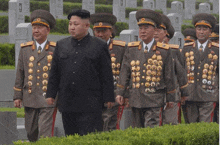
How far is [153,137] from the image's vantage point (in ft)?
21.5

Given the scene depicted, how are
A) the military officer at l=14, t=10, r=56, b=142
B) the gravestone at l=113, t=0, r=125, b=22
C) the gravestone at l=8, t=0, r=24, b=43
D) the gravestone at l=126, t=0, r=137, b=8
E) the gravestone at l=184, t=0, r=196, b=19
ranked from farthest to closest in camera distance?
the gravestone at l=184, t=0, r=196, b=19 < the gravestone at l=126, t=0, r=137, b=8 < the gravestone at l=113, t=0, r=125, b=22 < the gravestone at l=8, t=0, r=24, b=43 < the military officer at l=14, t=10, r=56, b=142

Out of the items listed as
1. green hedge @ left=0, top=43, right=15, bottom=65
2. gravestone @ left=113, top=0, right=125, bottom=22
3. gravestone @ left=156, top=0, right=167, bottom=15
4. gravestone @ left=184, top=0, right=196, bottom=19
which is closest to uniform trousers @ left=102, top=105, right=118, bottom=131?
green hedge @ left=0, top=43, right=15, bottom=65

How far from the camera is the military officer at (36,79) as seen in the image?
9.21m

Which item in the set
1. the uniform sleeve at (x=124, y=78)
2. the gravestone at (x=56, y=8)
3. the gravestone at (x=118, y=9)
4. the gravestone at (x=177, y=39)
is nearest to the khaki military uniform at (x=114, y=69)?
the uniform sleeve at (x=124, y=78)

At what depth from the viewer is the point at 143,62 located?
9352mm

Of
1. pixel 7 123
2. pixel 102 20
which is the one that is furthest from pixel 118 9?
pixel 7 123

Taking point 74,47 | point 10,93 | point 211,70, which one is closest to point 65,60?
point 74,47

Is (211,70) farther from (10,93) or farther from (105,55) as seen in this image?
(10,93)

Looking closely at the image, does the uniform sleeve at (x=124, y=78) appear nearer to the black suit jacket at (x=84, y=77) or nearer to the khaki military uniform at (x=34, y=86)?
the khaki military uniform at (x=34, y=86)

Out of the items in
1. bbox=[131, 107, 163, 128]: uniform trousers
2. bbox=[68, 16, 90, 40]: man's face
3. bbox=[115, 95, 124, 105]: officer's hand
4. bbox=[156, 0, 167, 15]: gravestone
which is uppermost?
bbox=[156, 0, 167, 15]: gravestone

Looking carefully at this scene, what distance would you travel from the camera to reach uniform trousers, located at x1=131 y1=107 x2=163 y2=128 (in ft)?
30.2

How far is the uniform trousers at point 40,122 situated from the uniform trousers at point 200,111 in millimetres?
2979

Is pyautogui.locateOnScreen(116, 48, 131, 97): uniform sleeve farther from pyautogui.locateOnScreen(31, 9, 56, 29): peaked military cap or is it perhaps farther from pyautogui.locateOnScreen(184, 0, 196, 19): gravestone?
pyautogui.locateOnScreen(184, 0, 196, 19): gravestone

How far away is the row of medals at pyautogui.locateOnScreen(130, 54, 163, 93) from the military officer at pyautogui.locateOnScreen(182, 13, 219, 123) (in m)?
2.14
